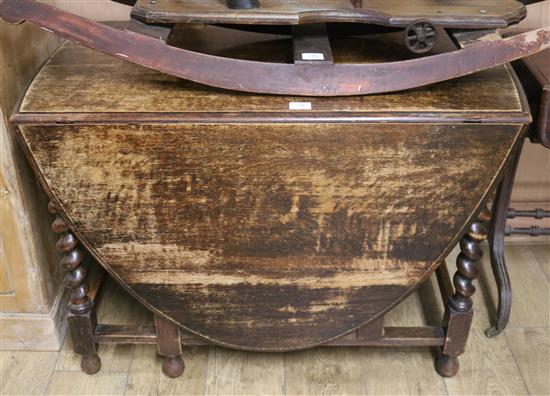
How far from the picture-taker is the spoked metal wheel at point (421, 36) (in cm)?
154

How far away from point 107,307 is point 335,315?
754 millimetres

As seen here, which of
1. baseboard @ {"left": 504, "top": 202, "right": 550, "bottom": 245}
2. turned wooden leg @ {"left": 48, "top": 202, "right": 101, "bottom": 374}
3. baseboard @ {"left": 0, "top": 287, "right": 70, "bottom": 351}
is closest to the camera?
turned wooden leg @ {"left": 48, "top": 202, "right": 101, "bottom": 374}

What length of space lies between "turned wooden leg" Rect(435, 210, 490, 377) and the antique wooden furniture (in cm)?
22

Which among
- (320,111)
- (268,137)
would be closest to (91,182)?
(268,137)

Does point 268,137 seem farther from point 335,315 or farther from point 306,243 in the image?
point 335,315

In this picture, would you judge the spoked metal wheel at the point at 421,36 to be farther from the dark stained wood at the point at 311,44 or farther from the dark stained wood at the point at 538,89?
the dark stained wood at the point at 538,89

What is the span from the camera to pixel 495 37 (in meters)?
1.61

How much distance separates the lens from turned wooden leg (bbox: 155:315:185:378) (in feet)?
6.23

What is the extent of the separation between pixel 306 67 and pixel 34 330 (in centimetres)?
109

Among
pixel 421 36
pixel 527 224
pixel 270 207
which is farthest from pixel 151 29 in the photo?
pixel 527 224

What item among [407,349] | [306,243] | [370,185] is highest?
[370,185]

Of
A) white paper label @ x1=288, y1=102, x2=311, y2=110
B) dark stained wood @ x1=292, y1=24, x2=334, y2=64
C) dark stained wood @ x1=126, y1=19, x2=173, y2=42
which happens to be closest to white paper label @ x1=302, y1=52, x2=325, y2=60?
dark stained wood @ x1=292, y1=24, x2=334, y2=64

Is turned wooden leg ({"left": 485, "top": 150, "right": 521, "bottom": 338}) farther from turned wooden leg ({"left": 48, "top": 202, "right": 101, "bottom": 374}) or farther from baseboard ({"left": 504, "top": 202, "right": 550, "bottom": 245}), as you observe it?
turned wooden leg ({"left": 48, "top": 202, "right": 101, "bottom": 374})

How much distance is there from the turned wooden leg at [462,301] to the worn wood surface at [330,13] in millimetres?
450
